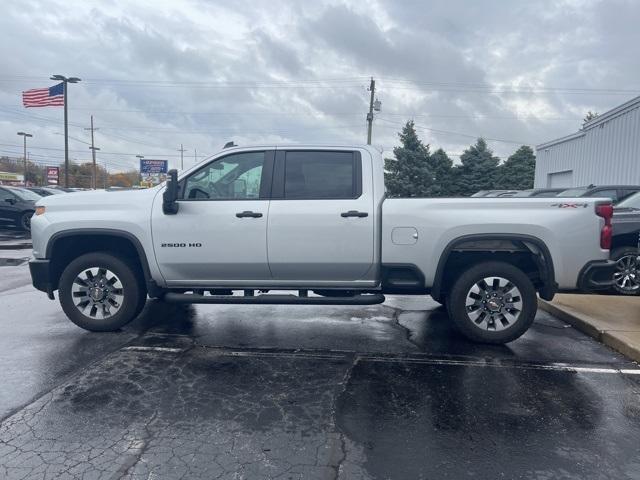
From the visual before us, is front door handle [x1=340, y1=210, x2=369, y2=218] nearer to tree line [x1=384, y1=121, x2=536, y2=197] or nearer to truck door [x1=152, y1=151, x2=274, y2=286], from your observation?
truck door [x1=152, y1=151, x2=274, y2=286]

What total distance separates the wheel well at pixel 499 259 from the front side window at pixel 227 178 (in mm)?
2205

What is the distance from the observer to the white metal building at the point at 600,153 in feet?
58.3

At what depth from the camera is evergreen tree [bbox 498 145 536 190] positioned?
42.1 metres

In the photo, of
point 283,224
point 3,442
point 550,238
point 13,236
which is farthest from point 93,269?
point 13,236

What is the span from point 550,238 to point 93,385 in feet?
14.6

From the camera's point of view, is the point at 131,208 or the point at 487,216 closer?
the point at 487,216

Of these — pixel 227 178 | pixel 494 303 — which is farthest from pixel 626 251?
pixel 227 178

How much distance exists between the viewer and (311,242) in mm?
→ 5242

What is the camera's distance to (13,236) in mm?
17312

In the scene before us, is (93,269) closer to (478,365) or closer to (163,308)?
(163,308)

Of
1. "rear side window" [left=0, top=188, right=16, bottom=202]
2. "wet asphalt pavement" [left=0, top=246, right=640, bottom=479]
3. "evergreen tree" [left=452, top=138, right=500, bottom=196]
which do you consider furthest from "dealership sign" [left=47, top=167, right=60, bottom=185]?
"wet asphalt pavement" [left=0, top=246, right=640, bottom=479]

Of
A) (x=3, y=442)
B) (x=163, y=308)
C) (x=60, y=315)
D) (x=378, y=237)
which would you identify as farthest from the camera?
(x=163, y=308)

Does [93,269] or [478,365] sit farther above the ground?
[93,269]

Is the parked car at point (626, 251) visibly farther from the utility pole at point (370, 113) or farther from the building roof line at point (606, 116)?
the utility pole at point (370, 113)
